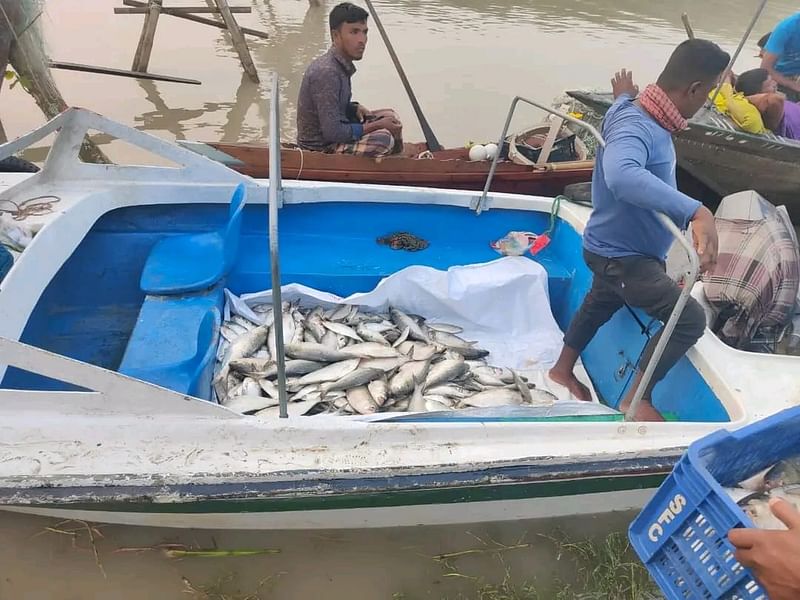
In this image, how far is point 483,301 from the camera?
13.4 ft

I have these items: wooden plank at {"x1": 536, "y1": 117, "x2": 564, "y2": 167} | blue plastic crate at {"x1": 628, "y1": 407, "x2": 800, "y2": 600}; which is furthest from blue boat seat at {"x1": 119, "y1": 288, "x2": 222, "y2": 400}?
wooden plank at {"x1": 536, "y1": 117, "x2": 564, "y2": 167}

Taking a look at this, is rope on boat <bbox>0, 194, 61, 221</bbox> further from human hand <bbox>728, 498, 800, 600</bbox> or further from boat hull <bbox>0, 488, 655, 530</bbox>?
human hand <bbox>728, 498, 800, 600</bbox>

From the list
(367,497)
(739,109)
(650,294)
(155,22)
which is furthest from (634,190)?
(155,22)

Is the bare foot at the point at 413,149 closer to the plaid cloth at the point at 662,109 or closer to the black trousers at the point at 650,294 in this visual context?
the black trousers at the point at 650,294

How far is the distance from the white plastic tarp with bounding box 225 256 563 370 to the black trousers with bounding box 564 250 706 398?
78 centimetres

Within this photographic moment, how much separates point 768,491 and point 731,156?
5.32 meters

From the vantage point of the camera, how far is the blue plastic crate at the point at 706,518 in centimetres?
159

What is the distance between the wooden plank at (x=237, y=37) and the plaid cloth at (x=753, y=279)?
8617 mm

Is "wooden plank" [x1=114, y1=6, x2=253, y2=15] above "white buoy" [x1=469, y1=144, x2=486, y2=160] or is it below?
below

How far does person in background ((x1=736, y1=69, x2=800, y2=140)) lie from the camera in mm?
6273

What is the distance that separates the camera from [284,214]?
4426 millimetres

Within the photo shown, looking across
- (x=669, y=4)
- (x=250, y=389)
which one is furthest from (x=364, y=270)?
(x=669, y=4)

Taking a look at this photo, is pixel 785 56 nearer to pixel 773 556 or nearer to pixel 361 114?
pixel 361 114

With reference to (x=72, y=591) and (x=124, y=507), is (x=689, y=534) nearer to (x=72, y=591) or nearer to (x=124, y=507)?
(x=124, y=507)
